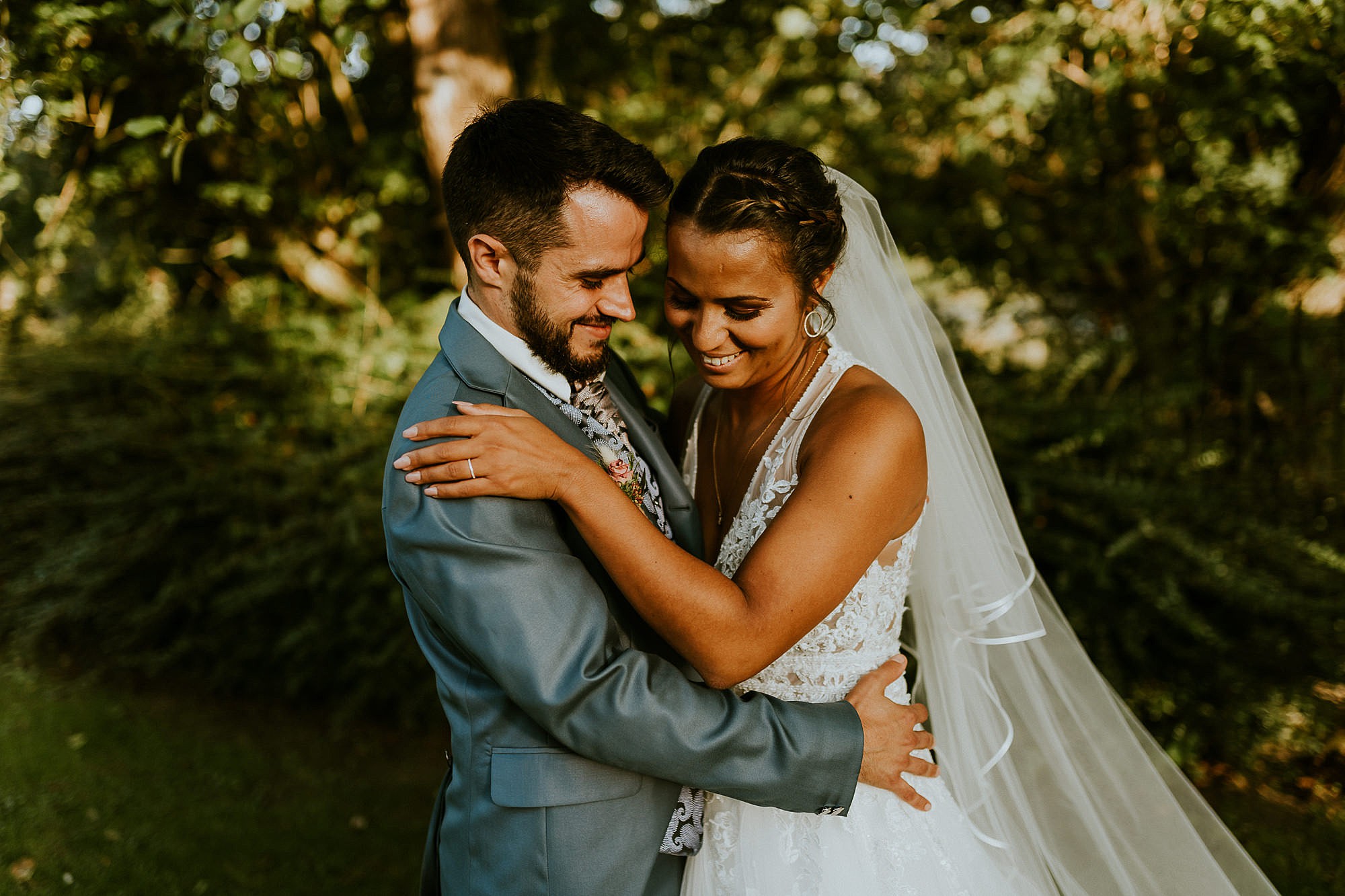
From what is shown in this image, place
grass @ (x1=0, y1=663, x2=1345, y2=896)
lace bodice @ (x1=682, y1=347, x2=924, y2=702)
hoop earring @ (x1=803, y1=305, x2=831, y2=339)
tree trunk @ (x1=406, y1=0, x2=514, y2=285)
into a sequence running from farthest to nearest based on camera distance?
tree trunk @ (x1=406, y1=0, x2=514, y2=285), grass @ (x1=0, y1=663, x2=1345, y2=896), hoop earring @ (x1=803, y1=305, x2=831, y2=339), lace bodice @ (x1=682, y1=347, x2=924, y2=702)

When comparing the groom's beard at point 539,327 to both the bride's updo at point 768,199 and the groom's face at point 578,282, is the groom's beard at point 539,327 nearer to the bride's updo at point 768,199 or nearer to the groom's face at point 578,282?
the groom's face at point 578,282

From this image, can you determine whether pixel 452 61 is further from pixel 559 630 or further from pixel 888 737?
pixel 888 737

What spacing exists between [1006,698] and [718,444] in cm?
105

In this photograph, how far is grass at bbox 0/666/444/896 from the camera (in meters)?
3.94

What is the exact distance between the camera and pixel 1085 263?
225 inches

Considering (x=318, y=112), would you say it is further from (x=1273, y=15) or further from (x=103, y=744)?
(x=1273, y=15)

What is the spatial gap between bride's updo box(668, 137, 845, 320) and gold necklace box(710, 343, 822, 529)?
23 centimetres

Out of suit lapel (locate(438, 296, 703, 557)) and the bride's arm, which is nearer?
the bride's arm

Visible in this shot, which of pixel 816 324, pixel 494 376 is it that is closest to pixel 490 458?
pixel 494 376

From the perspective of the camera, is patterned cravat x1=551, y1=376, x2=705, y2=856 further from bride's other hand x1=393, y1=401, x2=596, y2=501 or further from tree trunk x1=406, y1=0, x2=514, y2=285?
tree trunk x1=406, y1=0, x2=514, y2=285

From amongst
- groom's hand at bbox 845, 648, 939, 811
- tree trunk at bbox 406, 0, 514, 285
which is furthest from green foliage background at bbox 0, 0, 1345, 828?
groom's hand at bbox 845, 648, 939, 811

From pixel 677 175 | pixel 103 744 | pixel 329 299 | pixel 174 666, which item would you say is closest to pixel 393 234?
pixel 329 299

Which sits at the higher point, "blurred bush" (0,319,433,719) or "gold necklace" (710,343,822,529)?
"gold necklace" (710,343,822,529)

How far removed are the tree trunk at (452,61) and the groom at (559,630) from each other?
124 inches
